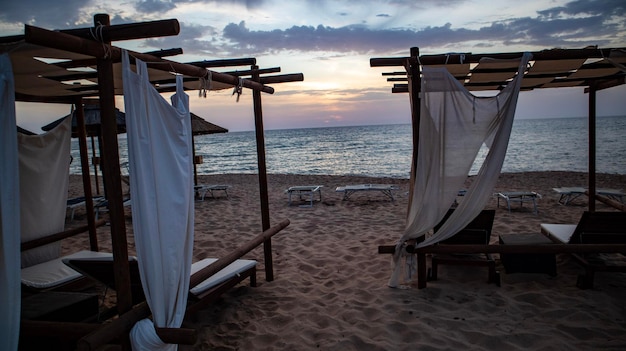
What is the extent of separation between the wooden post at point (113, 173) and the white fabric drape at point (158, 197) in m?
0.09

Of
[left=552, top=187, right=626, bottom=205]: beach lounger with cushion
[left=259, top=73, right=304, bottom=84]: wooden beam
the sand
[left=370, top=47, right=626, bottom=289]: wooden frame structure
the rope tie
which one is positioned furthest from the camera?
[left=552, top=187, right=626, bottom=205]: beach lounger with cushion

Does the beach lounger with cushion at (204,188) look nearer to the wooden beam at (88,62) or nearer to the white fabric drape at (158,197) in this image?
the wooden beam at (88,62)

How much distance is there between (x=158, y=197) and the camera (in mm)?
2369

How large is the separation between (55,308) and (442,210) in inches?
127

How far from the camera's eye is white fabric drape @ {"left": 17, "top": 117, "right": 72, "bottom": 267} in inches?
162

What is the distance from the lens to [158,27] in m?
2.11

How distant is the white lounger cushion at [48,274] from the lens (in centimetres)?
356

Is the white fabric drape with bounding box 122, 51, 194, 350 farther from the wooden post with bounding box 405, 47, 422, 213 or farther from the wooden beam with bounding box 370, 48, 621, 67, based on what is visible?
the wooden post with bounding box 405, 47, 422, 213

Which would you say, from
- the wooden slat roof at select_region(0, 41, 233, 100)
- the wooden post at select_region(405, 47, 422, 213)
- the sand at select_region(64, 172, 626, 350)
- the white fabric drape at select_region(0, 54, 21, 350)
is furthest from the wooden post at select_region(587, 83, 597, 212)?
the white fabric drape at select_region(0, 54, 21, 350)

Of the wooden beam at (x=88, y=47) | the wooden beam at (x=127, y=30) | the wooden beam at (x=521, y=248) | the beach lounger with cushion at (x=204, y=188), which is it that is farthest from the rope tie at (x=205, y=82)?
the beach lounger with cushion at (x=204, y=188)

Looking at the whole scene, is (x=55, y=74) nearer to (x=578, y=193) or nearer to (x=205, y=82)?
(x=205, y=82)

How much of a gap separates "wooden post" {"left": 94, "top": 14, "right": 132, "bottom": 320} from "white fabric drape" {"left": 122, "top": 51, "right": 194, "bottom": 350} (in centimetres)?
9

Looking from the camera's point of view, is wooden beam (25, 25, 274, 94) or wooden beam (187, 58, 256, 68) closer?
wooden beam (25, 25, 274, 94)

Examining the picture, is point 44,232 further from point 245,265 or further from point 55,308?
point 245,265
